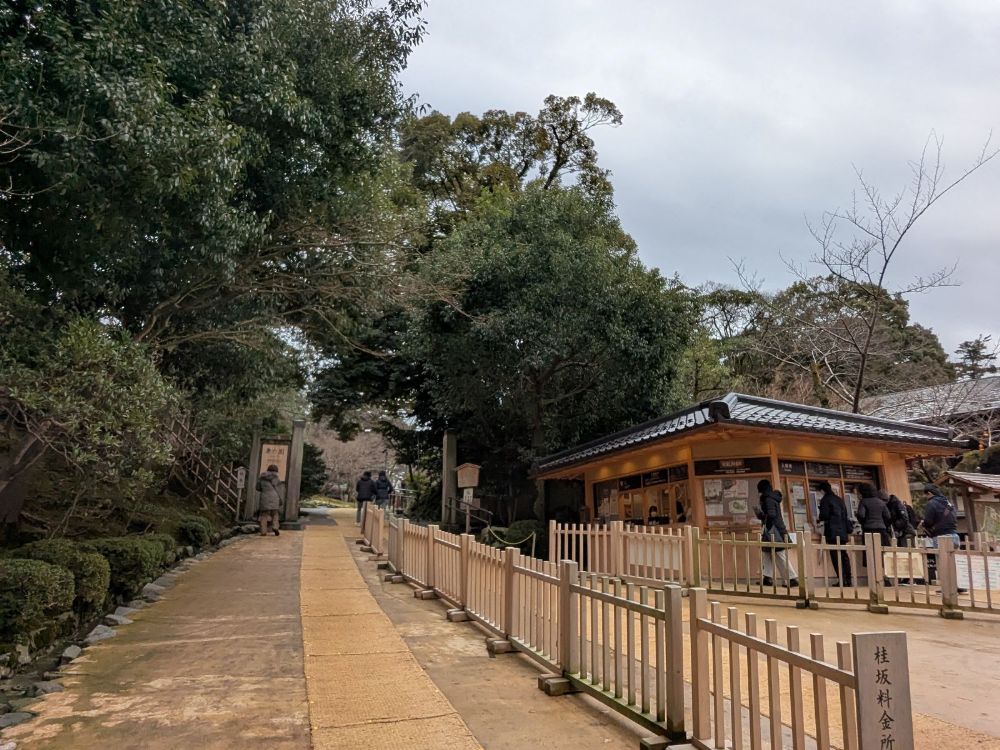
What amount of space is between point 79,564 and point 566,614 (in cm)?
473

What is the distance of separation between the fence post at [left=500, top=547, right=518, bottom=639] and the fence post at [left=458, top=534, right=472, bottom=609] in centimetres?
130

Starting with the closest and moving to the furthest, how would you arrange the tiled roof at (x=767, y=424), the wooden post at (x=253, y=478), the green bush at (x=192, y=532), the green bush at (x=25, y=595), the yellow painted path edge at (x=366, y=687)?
the yellow painted path edge at (x=366, y=687) → the green bush at (x=25, y=595) → the tiled roof at (x=767, y=424) → the green bush at (x=192, y=532) → the wooden post at (x=253, y=478)

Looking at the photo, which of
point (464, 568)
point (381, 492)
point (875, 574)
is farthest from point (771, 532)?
point (381, 492)

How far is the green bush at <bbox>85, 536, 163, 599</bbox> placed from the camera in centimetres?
751

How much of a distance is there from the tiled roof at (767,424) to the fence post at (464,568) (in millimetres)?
4641

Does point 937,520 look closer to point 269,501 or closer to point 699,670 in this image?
point 699,670

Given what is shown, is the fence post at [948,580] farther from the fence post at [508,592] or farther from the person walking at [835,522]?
the fence post at [508,592]

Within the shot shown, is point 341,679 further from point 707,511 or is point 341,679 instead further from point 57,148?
point 707,511

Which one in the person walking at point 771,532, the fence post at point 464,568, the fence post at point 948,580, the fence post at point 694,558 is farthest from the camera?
the person walking at point 771,532

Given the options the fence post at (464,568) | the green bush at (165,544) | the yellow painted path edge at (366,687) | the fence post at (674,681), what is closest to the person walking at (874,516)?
the fence post at (464,568)

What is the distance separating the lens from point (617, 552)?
971 centimetres

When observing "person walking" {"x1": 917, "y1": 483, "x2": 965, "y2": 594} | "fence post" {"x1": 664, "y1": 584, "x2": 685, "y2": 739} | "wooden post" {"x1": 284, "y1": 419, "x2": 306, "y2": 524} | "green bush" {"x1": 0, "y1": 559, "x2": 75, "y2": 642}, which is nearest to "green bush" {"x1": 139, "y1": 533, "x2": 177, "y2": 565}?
"green bush" {"x1": 0, "y1": 559, "x2": 75, "y2": 642}

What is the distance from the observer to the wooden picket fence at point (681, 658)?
2797 millimetres

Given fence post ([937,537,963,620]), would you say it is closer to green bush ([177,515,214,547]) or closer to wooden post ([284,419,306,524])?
green bush ([177,515,214,547])
